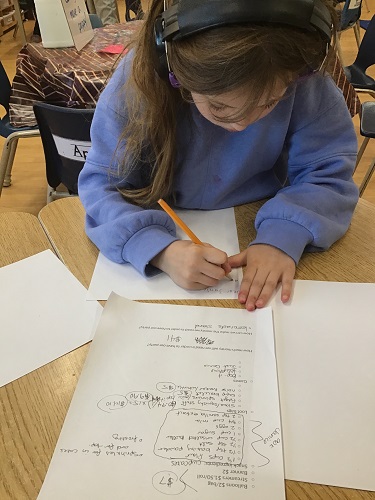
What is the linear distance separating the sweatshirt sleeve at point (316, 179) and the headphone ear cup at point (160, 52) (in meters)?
0.26

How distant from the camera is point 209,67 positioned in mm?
541

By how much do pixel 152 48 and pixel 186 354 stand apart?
436 millimetres

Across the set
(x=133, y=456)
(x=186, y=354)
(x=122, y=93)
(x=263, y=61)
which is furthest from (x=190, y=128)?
(x=133, y=456)

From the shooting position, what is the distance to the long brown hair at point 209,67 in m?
0.51

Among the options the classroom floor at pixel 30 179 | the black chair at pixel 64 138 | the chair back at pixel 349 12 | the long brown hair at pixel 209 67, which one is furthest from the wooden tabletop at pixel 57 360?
the chair back at pixel 349 12

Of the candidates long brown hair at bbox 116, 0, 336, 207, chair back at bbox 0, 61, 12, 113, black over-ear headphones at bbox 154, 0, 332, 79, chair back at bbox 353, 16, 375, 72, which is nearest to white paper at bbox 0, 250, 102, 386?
long brown hair at bbox 116, 0, 336, 207

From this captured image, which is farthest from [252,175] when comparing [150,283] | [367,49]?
[367,49]

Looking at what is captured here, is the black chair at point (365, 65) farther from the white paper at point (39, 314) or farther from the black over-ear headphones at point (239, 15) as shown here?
the white paper at point (39, 314)

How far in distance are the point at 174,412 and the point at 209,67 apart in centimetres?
39

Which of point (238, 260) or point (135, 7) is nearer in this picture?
point (238, 260)

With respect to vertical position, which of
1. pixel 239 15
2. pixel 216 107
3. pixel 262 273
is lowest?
pixel 262 273

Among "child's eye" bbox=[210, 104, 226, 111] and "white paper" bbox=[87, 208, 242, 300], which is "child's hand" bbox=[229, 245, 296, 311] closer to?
"white paper" bbox=[87, 208, 242, 300]

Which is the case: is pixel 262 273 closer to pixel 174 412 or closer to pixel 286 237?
pixel 286 237

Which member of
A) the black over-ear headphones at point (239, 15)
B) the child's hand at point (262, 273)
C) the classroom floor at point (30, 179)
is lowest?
the classroom floor at point (30, 179)
